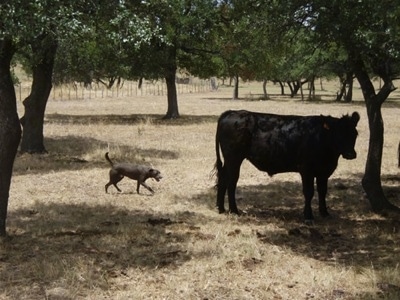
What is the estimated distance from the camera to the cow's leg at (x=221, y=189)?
1022 cm

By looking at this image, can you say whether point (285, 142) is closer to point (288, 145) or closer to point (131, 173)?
point (288, 145)

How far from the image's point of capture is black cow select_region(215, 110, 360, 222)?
9844 mm

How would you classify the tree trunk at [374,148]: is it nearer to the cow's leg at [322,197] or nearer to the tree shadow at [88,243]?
the cow's leg at [322,197]

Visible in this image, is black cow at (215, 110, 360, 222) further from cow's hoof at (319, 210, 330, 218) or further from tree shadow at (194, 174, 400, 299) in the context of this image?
tree shadow at (194, 174, 400, 299)

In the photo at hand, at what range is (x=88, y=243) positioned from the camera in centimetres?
781

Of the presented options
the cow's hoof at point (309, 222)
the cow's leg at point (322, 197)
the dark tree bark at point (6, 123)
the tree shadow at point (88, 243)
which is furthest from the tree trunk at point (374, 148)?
the dark tree bark at point (6, 123)

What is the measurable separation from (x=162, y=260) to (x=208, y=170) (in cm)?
732

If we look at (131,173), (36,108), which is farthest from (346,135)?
(36,108)

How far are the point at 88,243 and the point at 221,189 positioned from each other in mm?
3322

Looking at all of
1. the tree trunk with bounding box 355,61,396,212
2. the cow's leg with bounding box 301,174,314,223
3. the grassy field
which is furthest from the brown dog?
the tree trunk with bounding box 355,61,396,212

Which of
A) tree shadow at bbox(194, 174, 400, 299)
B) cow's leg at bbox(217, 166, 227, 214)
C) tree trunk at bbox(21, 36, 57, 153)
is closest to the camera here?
tree shadow at bbox(194, 174, 400, 299)

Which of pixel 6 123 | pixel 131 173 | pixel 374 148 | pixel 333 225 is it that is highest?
pixel 6 123

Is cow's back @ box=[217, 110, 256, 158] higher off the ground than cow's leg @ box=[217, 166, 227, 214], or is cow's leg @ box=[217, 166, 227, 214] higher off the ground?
cow's back @ box=[217, 110, 256, 158]

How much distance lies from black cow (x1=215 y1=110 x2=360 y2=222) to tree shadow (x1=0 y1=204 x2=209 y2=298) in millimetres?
1438
